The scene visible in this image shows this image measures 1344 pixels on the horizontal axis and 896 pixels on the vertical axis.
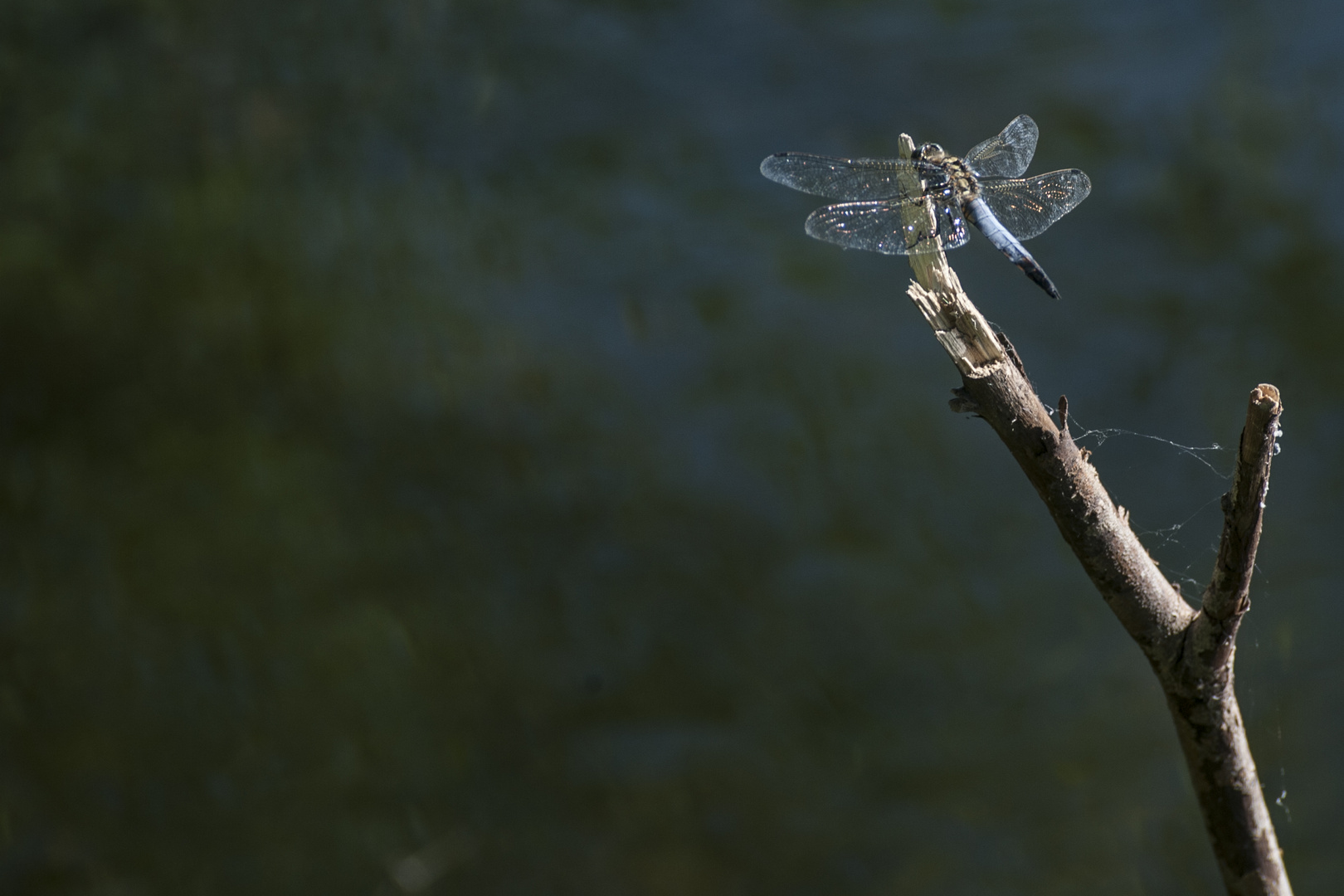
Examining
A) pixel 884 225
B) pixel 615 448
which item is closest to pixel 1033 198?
pixel 884 225

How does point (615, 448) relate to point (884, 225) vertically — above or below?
below

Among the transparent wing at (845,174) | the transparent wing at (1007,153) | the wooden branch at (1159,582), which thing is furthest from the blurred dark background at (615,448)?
the wooden branch at (1159,582)

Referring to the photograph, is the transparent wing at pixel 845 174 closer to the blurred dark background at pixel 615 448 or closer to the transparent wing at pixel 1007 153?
the transparent wing at pixel 1007 153

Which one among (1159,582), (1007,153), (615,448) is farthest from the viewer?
(615,448)

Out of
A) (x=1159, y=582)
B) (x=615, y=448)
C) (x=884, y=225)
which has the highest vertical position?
(x=884, y=225)

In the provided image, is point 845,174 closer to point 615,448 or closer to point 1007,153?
point 1007,153

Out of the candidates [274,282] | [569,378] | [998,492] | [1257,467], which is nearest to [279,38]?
[274,282]

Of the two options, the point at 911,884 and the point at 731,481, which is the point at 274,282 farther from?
the point at 911,884
